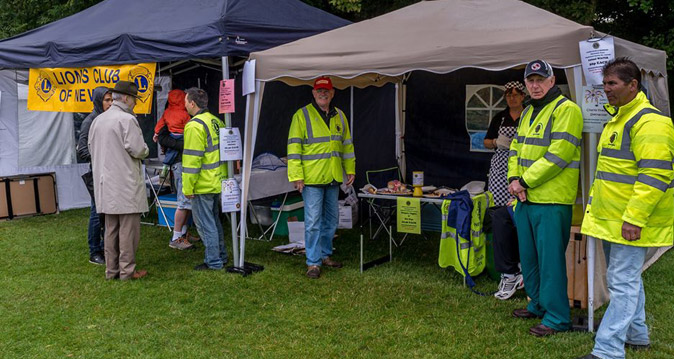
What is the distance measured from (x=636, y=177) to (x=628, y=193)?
0.31 feet

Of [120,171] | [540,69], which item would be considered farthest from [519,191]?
[120,171]

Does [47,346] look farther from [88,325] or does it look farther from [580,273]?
[580,273]

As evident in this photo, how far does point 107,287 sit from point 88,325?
0.90 m

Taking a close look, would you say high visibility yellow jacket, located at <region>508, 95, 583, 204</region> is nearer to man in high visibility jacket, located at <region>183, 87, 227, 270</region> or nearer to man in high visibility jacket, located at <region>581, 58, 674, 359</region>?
man in high visibility jacket, located at <region>581, 58, 674, 359</region>

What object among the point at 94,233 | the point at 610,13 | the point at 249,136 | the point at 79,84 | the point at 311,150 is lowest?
the point at 94,233

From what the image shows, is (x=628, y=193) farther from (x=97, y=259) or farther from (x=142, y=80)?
(x=97, y=259)

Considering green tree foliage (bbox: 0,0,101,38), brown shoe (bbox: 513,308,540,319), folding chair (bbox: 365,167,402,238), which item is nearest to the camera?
brown shoe (bbox: 513,308,540,319)

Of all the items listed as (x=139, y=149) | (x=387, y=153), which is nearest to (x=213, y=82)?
(x=387, y=153)

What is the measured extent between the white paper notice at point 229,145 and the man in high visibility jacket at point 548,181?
2.53 metres

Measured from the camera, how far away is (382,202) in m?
6.80

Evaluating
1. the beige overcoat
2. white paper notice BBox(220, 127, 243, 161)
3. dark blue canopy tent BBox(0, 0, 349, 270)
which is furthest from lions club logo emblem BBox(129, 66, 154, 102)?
white paper notice BBox(220, 127, 243, 161)

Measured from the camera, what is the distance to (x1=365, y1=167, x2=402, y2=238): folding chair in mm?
6684

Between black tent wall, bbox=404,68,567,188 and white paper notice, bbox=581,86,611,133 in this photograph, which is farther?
black tent wall, bbox=404,68,567,188

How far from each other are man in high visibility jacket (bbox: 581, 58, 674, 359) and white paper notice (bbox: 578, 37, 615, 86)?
0.37 metres
